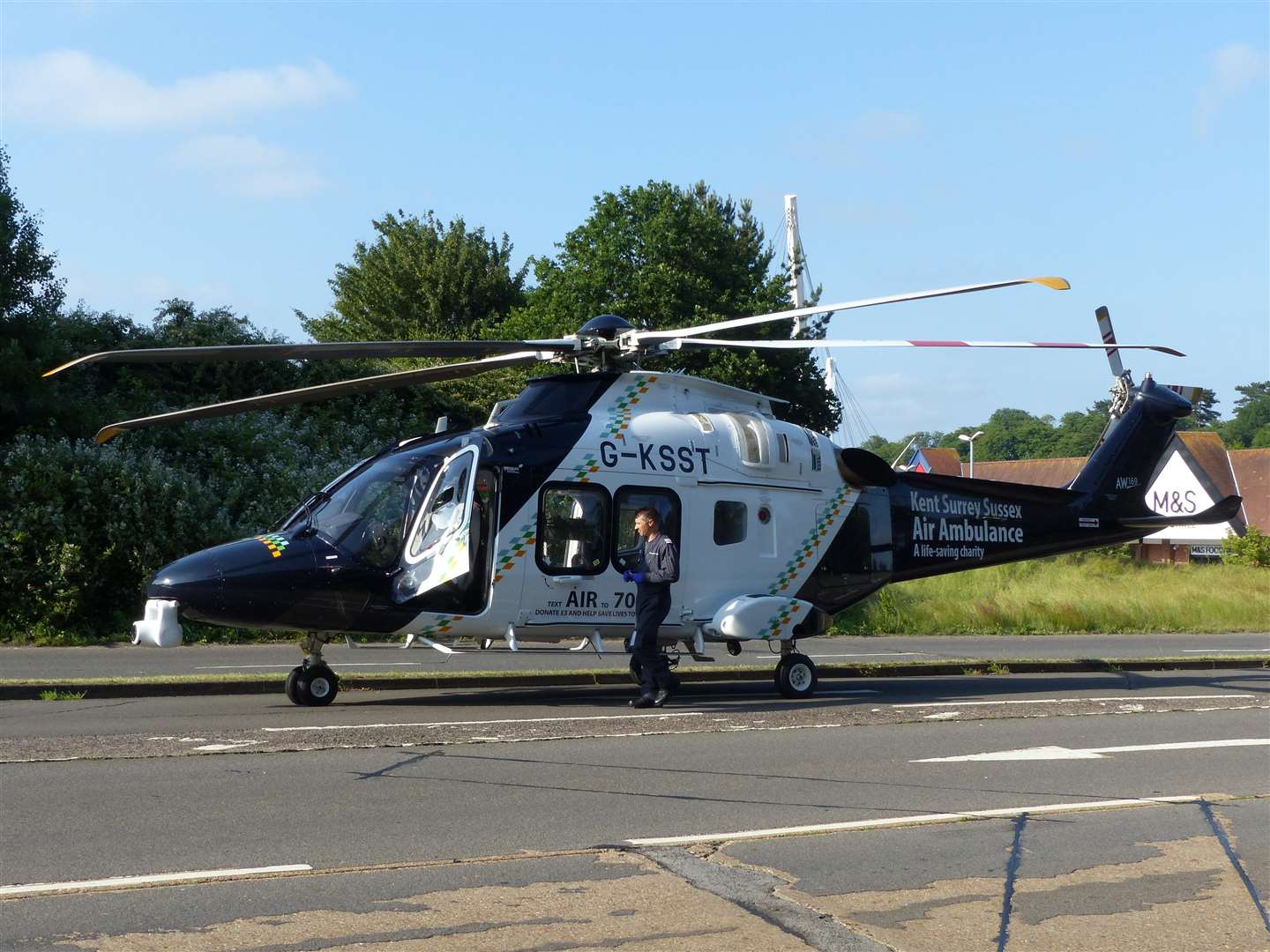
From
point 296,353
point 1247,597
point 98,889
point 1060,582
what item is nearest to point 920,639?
point 1060,582

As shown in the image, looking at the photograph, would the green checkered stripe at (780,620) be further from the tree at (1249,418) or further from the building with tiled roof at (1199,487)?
the tree at (1249,418)

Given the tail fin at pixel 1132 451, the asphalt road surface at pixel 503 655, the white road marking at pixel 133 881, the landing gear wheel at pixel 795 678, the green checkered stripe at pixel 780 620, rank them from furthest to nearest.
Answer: the tail fin at pixel 1132 451 < the asphalt road surface at pixel 503 655 < the landing gear wheel at pixel 795 678 < the green checkered stripe at pixel 780 620 < the white road marking at pixel 133 881

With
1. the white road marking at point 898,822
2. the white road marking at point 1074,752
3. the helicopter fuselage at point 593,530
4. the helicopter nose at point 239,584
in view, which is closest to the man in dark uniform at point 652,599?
the helicopter fuselage at point 593,530

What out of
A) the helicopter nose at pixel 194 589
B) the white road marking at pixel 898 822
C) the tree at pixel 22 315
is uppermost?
the tree at pixel 22 315

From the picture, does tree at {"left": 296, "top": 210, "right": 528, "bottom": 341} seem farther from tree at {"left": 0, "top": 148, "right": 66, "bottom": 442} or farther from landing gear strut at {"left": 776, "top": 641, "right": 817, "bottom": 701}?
landing gear strut at {"left": 776, "top": 641, "right": 817, "bottom": 701}

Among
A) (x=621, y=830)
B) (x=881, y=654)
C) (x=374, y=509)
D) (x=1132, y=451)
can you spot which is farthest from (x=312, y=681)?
(x=1132, y=451)

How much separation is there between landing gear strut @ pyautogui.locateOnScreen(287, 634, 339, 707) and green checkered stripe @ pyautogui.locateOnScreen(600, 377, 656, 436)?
10.7 feet

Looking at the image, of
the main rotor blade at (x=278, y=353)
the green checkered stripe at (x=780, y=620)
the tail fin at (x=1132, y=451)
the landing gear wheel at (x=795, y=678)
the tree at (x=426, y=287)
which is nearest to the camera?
the main rotor blade at (x=278, y=353)

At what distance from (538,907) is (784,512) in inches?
333

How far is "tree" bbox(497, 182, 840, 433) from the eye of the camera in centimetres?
4056

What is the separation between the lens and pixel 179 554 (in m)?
20.7

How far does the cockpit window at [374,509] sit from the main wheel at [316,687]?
1.06 m

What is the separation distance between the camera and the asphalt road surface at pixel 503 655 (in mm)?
14758

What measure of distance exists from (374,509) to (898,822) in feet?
20.1
